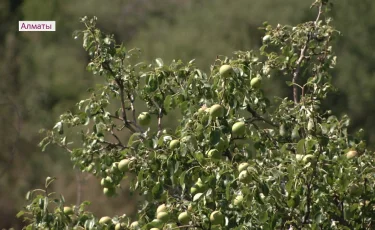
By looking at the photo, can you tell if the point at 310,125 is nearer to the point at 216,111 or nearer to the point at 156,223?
the point at 216,111

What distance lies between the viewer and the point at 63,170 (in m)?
→ 8.94

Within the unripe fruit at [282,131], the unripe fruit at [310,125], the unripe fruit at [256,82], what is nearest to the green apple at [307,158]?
the unripe fruit at [310,125]

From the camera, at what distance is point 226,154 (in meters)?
2.46

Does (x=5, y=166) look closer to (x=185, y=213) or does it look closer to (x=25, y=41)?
(x=25, y=41)

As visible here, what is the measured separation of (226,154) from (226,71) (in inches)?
24.1

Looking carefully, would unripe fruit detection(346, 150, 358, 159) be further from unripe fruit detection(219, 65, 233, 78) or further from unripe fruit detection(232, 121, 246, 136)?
unripe fruit detection(219, 65, 233, 78)

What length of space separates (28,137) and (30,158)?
28cm

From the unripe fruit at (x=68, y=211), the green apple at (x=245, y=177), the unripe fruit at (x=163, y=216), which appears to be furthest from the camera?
the unripe fruit at (x=68, y=211)

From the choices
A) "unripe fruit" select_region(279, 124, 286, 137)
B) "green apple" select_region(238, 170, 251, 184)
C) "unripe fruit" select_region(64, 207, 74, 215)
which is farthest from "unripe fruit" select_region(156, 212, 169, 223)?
"unripe fruit" select_region(279, 124, 286, 137)

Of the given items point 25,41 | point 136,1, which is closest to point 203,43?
point 25,41

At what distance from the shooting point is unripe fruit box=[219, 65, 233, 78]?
74.9 inches

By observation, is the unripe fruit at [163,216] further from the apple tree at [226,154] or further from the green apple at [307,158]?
the green apple at [307,158]

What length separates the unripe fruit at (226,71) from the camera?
1902 mm

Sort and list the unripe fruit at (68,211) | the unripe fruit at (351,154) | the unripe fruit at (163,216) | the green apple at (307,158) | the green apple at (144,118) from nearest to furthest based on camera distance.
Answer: the green apple at (307,158) → the unripe fruit at (163,216) → the unripe fruit at (351,154) → the unripe fruit at (68,211) → the green apple at (144,118)
